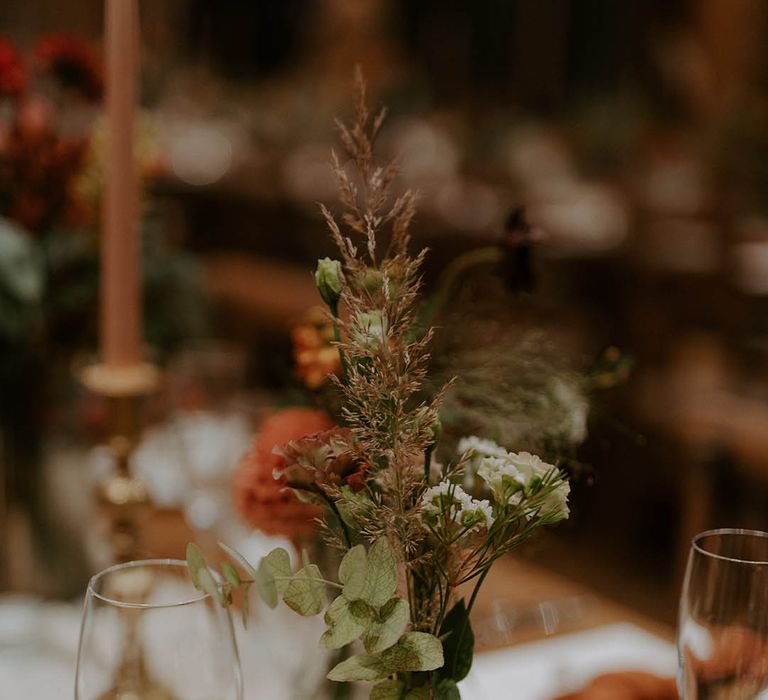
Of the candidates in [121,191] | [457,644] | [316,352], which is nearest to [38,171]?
[121,191]

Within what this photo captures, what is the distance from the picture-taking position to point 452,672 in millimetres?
607

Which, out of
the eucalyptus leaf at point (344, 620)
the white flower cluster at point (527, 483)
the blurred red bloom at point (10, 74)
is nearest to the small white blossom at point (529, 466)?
the white flower cluster at point (527, 483)

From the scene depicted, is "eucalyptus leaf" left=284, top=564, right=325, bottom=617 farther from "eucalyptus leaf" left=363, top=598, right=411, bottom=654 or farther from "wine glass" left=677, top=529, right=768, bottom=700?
"wine glass" left=677, top=529, right=768, bottom=700

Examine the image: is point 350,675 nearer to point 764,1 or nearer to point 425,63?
point 764,1

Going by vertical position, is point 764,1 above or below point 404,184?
above

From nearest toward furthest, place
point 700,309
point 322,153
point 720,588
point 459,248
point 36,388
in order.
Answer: point 720,588, point 36,388, point 700,309, point 459,248, point 322,153

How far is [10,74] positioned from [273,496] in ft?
2.36

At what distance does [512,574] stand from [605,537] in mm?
2517

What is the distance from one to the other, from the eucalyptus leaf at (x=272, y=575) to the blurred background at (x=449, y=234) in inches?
7.3

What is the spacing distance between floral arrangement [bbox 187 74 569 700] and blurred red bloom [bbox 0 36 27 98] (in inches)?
31.4

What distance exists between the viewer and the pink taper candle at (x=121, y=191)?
3.28ft

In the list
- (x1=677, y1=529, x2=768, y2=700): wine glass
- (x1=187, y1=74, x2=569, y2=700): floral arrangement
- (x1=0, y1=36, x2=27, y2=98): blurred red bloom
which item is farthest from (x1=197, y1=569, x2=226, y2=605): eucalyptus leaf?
(x1=0, y1=36, x2=27, y2=98): blurred red bloom

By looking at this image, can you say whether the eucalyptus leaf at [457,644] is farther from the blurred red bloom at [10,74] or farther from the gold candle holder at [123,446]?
the blurred red bloom at [10,74]

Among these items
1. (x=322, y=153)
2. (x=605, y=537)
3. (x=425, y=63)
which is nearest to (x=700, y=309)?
(x=605, y=537)
